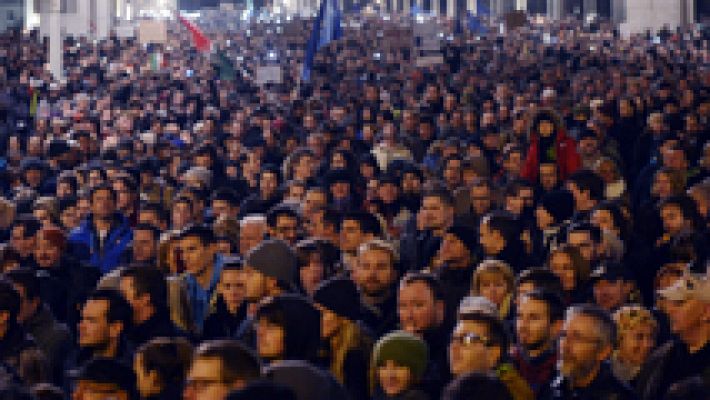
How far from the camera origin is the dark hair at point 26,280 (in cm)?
706

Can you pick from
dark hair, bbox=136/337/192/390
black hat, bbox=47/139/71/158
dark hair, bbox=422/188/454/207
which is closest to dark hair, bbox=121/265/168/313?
dark hair, bbox=136/337/192/390

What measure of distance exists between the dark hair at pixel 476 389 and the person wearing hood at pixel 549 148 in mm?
6458

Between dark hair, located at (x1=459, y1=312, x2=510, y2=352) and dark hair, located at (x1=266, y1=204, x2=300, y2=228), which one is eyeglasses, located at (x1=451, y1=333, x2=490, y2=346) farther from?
dark hair, located at (x1=266, y1=204, x2=300, y2=228)

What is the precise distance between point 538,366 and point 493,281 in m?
1.10

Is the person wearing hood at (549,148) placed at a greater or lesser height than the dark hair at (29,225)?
greater

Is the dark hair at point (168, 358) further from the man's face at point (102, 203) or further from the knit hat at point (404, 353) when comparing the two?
the man's face at point (102, 203)

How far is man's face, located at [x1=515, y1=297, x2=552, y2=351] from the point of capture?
625 cm

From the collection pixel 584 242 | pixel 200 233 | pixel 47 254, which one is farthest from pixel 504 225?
pixel 47 254

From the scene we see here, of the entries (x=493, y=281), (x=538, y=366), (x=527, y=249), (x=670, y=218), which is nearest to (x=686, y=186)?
(x=670, y=218)

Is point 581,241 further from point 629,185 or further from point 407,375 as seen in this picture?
point 629,185

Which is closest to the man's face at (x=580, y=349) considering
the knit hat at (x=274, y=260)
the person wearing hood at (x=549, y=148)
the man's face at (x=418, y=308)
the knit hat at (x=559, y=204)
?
the man's face at (x=418, y=308)

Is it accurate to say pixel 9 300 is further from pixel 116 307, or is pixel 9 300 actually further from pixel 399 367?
pixel 399 367

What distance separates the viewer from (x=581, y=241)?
8.08 m

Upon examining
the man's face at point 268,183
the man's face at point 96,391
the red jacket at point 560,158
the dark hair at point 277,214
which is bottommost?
the man's face at point 96,391
